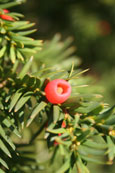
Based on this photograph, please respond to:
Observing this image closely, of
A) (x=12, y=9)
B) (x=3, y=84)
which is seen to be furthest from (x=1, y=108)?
(x=12, y=9)

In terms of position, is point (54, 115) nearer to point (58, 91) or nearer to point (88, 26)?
point (58, 91)

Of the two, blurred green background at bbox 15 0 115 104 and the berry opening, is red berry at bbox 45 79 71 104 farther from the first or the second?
blurred green background at bbox 15 0 115 104

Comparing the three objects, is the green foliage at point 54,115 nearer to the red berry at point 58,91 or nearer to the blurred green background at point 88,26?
the red berry at point 58,91

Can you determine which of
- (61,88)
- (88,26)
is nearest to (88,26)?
(88,26)

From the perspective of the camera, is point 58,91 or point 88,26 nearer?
point 58,91

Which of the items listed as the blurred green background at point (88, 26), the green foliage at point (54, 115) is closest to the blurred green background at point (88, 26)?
the blurred green background at point (88, 26)
